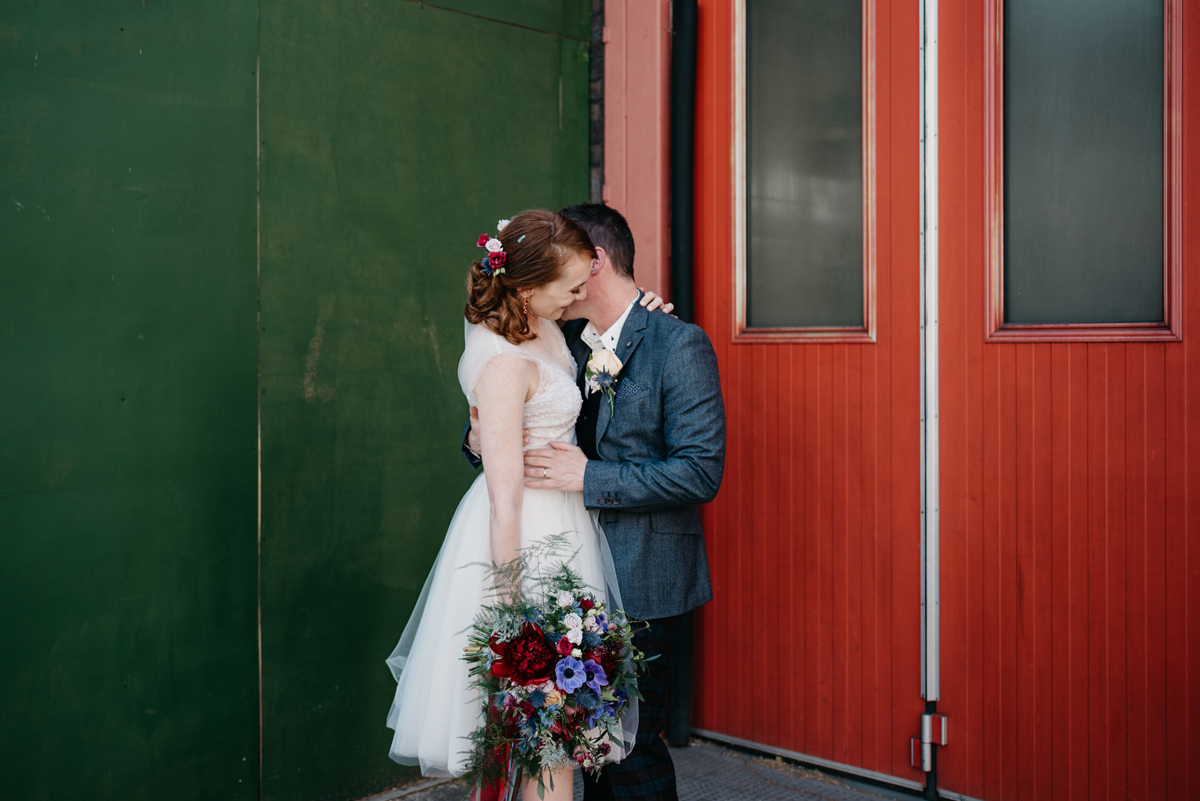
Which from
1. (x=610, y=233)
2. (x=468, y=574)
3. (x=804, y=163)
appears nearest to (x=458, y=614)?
(x=468, y=574)

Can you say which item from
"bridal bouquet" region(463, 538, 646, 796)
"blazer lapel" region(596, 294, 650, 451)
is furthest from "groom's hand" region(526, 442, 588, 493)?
"bridal bouquet" region(463, 538, 646, 796)

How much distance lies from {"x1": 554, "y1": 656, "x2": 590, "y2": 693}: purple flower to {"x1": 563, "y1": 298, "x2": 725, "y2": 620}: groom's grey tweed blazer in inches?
16.6

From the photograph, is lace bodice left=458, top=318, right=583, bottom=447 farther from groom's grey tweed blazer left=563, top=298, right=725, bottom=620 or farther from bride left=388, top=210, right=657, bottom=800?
groom's grey tweed blazer left=563, top=298, right=725, bottom=620

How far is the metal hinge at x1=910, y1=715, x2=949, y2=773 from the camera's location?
321 cm

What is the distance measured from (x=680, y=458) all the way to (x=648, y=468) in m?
0.09

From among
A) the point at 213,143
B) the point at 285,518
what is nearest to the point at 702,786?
the point at 285,518

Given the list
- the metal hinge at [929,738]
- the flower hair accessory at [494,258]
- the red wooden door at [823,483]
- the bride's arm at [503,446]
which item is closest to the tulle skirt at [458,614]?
the bride's arm at [503,446]

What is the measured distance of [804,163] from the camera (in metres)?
3.54

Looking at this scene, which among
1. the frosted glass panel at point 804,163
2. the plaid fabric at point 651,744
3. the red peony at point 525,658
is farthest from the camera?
the frosted glass panel at point 804,163

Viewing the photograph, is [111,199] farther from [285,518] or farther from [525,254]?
[525,254]

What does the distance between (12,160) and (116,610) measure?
1309mm

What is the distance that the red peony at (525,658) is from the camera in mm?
2098

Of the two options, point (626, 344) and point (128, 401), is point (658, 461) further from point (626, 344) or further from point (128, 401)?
point (128, 401)

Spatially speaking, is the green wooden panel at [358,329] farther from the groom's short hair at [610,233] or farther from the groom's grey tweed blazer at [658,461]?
the groom's grey tweed blazer at [658,461]
